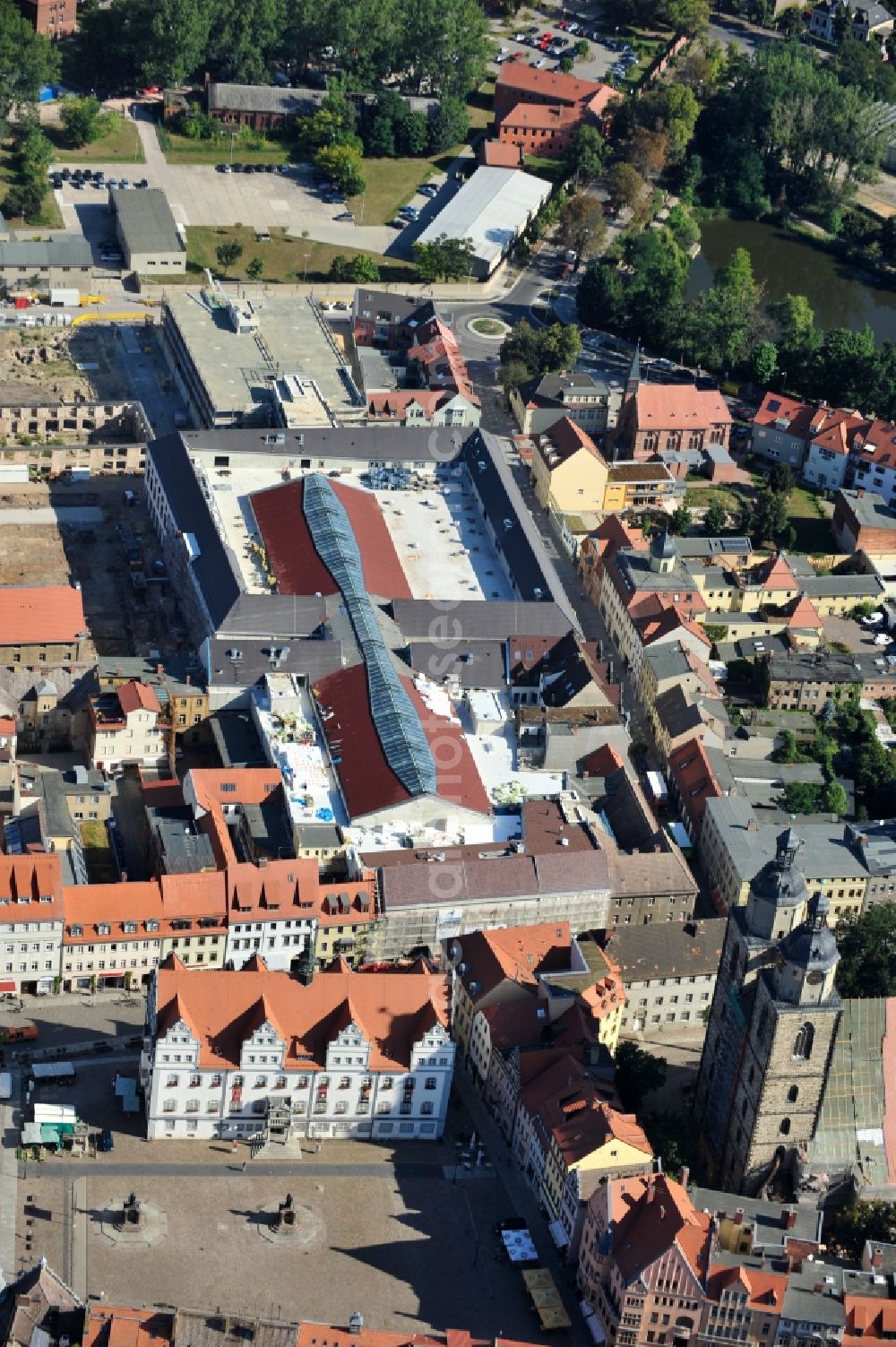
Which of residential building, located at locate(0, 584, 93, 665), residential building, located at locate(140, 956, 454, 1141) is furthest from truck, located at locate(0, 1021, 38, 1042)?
residential building, located at locate(0, 584, 93, 665)

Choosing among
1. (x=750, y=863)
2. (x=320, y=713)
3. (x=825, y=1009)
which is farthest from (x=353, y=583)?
(x=825, y=1009)

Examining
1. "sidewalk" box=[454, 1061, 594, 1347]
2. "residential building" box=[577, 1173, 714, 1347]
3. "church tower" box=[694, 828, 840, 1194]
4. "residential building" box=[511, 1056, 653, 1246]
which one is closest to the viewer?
"residential building" box=[577, 1173, 714, 1347]

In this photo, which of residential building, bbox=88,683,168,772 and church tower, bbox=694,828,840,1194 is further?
residential building, bbox=88,683,168,772

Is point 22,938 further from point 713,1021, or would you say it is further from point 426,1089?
point 713,1021

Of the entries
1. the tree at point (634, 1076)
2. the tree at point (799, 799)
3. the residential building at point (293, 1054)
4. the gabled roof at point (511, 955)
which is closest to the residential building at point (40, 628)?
the residential building at point (293, 1054)

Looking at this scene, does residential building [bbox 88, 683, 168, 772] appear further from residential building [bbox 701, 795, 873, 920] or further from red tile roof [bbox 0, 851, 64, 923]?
residential building [bbox 701, 795, 873, 920]

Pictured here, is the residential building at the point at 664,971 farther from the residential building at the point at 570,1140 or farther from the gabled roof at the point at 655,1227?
the gabled roof at the point at 655,1227

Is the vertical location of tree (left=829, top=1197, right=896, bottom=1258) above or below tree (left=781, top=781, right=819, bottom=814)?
above
